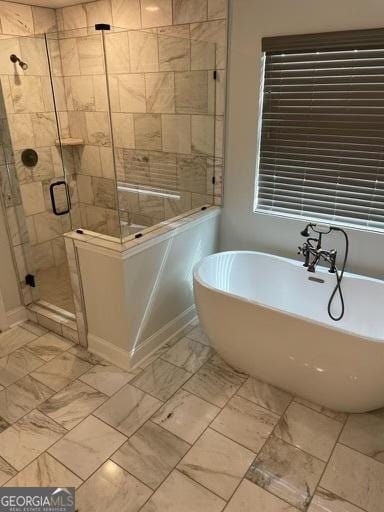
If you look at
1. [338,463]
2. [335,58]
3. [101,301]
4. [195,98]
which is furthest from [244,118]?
[338,463]

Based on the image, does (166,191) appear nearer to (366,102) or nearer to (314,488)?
(366,102)

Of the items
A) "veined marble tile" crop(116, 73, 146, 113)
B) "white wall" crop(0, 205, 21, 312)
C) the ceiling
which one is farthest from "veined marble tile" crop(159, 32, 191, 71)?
"white wall" crop(0, 205, 21, 312)

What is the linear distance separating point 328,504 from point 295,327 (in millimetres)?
793

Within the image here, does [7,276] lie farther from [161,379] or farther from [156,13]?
[156,13]

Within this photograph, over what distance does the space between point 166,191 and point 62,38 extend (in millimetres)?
1333

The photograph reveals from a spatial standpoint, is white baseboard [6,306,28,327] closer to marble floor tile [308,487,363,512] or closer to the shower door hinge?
the shower door hinge

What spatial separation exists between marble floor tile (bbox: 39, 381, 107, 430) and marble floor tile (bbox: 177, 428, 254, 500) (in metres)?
0.65

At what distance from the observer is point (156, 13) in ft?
8.64

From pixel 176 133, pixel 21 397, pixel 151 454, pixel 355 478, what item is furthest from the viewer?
pixel 176 133

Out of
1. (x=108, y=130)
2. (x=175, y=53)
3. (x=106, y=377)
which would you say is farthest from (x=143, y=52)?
(x=106, y=377)

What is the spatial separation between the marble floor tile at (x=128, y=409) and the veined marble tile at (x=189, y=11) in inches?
99.0

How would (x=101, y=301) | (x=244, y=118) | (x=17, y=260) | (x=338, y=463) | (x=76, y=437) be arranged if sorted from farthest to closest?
(x=17, y=260), (x=244, y=118), (x=101, y=301), (x=76, y=437), (x=338, y=463)

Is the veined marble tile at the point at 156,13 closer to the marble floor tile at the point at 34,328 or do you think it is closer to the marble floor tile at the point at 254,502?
the marble floor tile at the point at 34,328

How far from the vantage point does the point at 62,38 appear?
8.74 feet
